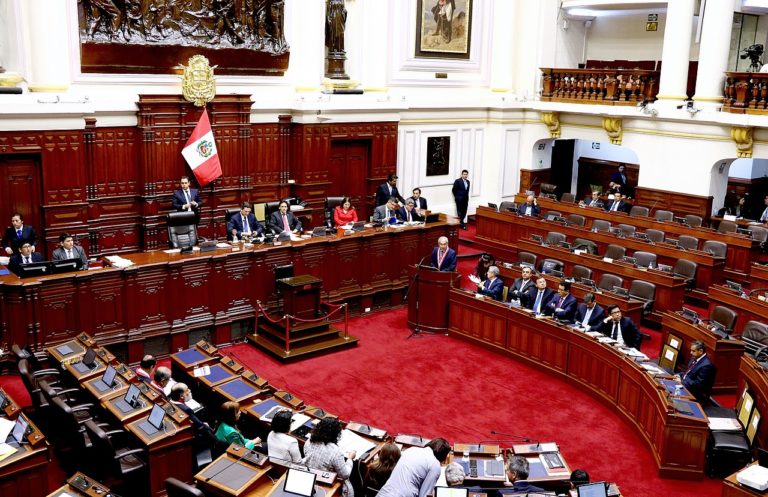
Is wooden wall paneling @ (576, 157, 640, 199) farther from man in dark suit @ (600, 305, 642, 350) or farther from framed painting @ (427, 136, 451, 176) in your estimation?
man in dark suit @ (600, 305, 642, 350)

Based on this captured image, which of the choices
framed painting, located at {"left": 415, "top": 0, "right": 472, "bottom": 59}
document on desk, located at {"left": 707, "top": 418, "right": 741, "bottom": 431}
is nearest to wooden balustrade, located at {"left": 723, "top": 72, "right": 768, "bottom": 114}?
framed painting, located at {"left": 415, "top": 0, "right": 472, "bottom": 59}

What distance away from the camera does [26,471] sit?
6.32m

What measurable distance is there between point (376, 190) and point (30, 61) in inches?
295

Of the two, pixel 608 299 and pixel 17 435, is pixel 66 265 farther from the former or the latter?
pixel 608 299

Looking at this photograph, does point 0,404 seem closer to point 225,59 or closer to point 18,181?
point 18,181

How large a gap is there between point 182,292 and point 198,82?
15.8ft

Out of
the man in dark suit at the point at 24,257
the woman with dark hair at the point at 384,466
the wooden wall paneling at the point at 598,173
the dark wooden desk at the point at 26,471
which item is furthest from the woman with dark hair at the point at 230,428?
the wooden wall paneling at the point at 598,173

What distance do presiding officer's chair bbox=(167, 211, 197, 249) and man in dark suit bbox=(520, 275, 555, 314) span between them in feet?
18.4

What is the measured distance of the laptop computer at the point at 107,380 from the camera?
7.76m

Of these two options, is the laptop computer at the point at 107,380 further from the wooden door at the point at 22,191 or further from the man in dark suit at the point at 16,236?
the wooden door at the point at 22,191

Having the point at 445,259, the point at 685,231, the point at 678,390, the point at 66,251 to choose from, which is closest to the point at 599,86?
the point at 685,231

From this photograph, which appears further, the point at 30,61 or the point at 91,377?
the point at 30,61

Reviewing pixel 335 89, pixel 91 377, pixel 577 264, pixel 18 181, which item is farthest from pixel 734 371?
pixel 18 181

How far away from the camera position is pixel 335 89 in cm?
1612
